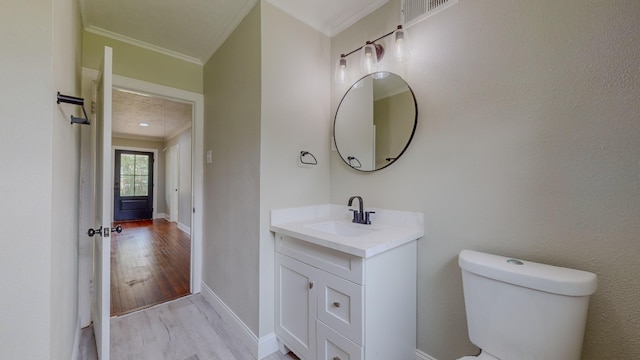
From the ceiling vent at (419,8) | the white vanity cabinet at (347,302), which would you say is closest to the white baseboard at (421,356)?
the white vanity cabinet at (347,302)

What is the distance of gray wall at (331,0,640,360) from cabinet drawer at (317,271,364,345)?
0.55 m

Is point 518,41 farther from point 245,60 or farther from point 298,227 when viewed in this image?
point 245,60

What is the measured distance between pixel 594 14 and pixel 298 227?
1.71m

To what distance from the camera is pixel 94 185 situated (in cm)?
206

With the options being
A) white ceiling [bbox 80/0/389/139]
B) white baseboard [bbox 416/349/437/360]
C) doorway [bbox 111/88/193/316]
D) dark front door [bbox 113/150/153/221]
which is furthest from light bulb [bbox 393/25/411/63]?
dark front door [bbox 113/150/153/221]

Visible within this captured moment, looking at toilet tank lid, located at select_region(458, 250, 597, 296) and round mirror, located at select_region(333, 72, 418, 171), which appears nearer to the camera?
toilet tank lid, located at select_region(458, 250, 597, 296)

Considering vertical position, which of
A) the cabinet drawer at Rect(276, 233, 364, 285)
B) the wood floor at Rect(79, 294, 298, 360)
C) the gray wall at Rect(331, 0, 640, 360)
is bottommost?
the wood floor at Rect(79, 294, 298, 360)

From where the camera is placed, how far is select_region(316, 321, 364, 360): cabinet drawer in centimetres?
117

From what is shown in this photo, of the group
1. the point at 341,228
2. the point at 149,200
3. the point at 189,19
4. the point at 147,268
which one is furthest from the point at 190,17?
the point at 149,200

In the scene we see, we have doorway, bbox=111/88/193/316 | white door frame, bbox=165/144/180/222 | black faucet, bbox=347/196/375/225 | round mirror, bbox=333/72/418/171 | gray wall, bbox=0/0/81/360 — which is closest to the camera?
gray wall, bbox=0/0/81/360

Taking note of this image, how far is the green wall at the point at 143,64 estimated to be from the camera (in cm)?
202

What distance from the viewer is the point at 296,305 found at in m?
1.53

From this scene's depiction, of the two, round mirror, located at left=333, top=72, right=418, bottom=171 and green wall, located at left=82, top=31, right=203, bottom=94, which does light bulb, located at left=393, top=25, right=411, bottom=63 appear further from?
green wall, located at left=82, top=31, right=203, bottom=94

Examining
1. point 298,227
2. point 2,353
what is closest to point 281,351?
point 298,227
